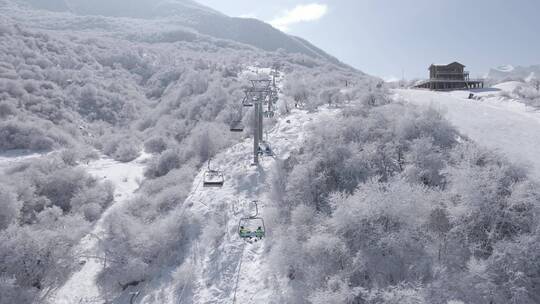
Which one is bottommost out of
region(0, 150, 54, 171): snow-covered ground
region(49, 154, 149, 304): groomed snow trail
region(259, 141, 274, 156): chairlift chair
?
→ region(49, 154, 149, 304): groomed snow trail

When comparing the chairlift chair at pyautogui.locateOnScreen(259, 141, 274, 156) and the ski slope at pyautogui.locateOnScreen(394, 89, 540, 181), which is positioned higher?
the ski slope at pyautogui.locateOnScreen(394, 89, 540, 181)

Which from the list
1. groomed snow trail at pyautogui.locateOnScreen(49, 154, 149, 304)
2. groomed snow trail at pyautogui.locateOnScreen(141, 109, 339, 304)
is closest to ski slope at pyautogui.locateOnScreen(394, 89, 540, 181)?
groomed snow trail at pyautogui.locateOnScreen(141, 109, 339, 304)

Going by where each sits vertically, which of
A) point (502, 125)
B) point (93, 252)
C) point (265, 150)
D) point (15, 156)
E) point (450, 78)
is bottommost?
point (93, 252)

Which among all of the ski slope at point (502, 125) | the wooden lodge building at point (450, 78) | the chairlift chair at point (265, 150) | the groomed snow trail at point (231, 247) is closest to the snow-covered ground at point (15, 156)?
the groomed snow trail at point (231, 247)

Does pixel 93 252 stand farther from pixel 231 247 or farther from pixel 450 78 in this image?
pixel 450 78

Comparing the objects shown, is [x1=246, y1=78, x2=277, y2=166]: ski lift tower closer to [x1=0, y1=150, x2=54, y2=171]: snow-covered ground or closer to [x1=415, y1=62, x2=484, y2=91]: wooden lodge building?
[x1=0, y1=150, x2=54, y2=171]: snow-covered ground

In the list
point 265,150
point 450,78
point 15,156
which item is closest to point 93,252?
point 265,150
